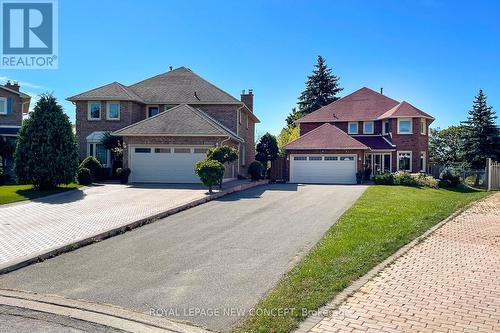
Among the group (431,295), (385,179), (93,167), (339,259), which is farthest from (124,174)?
(431,295)

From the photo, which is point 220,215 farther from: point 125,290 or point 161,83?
point 161,83

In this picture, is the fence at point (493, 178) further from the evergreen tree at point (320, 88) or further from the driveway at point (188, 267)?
the evergreen tree at point (320, 88)

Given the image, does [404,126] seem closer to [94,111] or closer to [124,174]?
[124,174]

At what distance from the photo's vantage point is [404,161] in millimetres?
36719

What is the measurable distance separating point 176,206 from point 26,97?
28876 mm

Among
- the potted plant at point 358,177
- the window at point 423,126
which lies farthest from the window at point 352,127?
the potted plant at point 358,177

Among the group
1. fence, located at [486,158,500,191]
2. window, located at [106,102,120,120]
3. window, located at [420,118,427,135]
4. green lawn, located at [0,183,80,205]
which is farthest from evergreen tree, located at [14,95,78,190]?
window, located at [420,118,427,135]

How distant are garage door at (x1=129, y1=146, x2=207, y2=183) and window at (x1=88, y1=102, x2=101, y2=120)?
311 inches

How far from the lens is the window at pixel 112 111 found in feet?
103

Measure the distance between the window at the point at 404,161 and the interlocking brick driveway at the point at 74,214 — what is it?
22043 mm

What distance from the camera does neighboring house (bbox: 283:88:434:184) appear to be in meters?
32.5

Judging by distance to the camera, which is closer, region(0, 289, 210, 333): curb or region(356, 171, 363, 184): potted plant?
region(0, 289, 210, 333): curb

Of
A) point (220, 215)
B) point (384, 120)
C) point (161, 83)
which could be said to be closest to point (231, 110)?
point (161, 83)

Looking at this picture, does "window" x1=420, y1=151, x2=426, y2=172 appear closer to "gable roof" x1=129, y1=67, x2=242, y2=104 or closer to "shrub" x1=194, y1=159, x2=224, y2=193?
"gable roof" x1=129, y1=67, x2=242, y2=104
